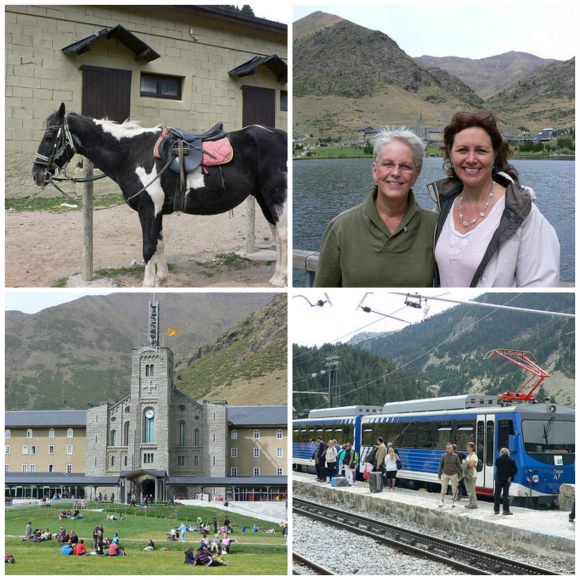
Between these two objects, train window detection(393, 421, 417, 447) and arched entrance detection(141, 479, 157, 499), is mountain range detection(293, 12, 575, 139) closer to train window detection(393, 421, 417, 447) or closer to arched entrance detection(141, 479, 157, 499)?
train window detection(393, 421, 417, 447)

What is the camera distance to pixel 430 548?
334 inches

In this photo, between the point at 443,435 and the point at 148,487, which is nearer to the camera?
the point at 443,435

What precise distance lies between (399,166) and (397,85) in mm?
8689

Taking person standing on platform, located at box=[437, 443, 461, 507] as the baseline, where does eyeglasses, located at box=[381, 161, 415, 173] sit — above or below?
above

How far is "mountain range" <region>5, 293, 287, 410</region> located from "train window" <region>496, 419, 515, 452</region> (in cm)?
423

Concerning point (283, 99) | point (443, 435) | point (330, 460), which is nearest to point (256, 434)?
point (330, 460)

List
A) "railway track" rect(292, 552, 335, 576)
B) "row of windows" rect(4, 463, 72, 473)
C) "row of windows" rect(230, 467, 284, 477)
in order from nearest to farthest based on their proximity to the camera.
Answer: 1. "railway track" rect(292, 552, 335, 576)
2. "row of windows" rect(4, 463, 72, 473)
3. "row of windows" rect(230, 467, 284, 477)

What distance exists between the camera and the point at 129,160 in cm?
768

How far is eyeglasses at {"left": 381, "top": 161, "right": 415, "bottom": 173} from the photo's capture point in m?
5.24

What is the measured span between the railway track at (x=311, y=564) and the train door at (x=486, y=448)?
15.5 feet

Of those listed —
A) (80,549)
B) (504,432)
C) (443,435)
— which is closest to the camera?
(80,549)

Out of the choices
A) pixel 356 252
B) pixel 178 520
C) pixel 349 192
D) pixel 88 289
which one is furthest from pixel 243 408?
pixel 356 252

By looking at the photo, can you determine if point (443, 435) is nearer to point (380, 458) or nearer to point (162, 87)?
point (380, 458)

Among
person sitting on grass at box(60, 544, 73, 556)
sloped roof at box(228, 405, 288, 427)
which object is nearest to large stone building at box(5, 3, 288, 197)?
person sitting on grass at box(60, 544, 73, 556)
